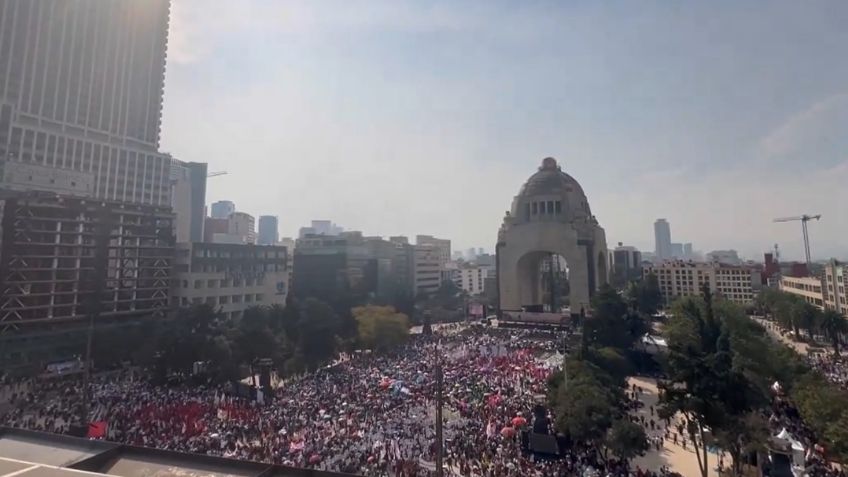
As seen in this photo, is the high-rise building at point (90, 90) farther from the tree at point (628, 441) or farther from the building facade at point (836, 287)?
the building facade at point (836, 287)

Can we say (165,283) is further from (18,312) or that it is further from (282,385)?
(282,385)

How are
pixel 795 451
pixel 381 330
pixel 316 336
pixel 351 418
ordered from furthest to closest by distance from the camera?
pixel 381 330, pixel 316 336, pixel 351 418, pixel 795 451

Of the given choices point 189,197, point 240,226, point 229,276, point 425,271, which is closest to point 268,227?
point 240,226

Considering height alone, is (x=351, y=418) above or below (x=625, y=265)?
below

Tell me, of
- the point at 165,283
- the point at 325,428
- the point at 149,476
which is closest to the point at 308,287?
the point at 165,283

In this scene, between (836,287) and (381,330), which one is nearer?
(381,330)

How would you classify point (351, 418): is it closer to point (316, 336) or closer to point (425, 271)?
point (316, 336)
